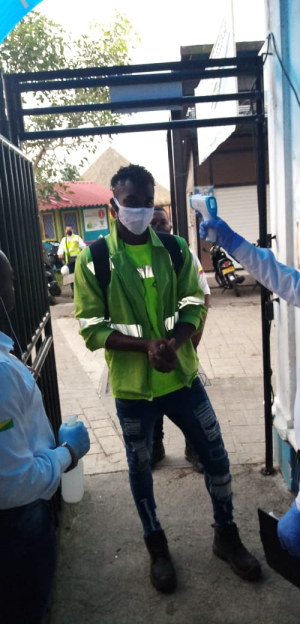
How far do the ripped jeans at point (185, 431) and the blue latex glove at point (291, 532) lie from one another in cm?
79

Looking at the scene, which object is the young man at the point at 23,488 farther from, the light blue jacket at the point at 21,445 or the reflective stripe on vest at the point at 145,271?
the reflective stripe on vest at the point at 145,271

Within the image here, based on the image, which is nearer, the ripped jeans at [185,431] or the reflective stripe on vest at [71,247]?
the ripped jeans at [185,431]

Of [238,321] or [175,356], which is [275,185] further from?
[238,321]

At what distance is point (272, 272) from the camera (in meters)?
2.12

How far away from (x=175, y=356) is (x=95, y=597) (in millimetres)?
1319

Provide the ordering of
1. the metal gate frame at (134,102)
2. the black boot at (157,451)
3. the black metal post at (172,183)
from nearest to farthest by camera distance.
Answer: the metal gate frame at (134,102) → the black boot at (157,451) → the black metal post at (172,183)

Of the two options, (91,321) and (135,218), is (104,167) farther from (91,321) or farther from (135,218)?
(91,321)

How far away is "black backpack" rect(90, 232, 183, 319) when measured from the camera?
103 inches

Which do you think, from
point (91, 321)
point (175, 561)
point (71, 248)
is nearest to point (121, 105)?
point (91, 321)

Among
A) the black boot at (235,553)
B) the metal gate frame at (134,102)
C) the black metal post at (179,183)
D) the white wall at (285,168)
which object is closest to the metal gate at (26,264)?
the metal gate frame at (134,102)

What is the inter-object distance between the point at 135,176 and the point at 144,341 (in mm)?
851

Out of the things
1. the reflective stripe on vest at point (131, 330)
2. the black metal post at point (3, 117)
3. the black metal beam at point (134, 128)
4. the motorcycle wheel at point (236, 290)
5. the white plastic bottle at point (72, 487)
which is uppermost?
the black metal post at point (3, 117)

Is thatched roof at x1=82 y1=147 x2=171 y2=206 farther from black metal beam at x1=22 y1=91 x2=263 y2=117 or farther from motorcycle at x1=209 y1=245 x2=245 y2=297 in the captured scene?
black metal beam at x1=22 y1=91 x2=263 y2=117

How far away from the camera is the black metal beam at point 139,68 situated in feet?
9.85
